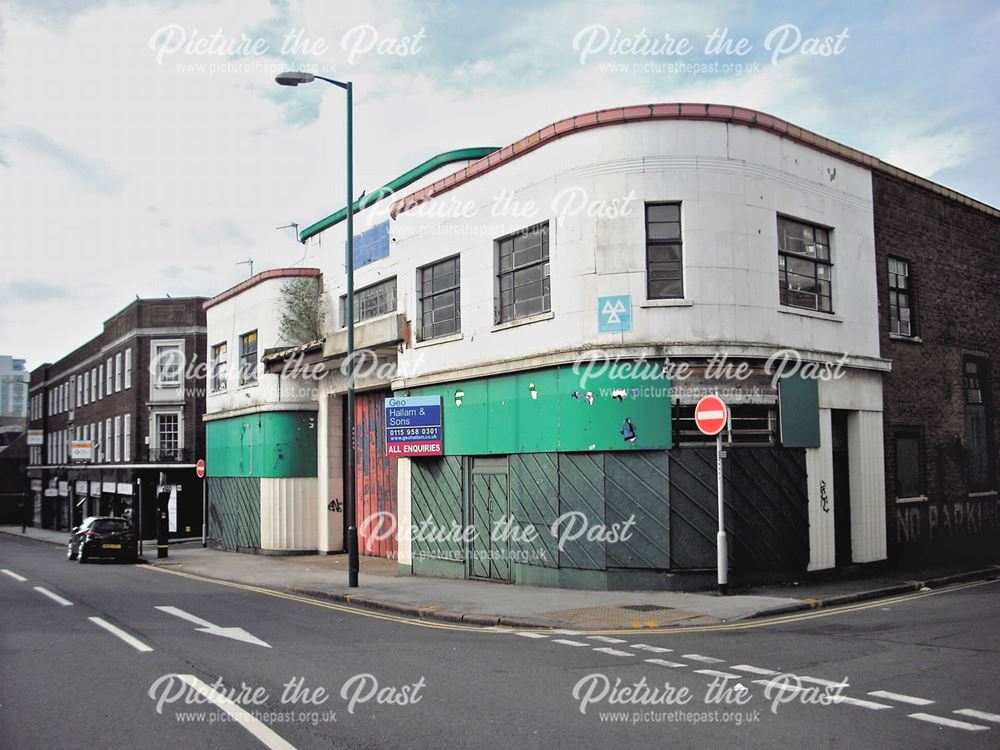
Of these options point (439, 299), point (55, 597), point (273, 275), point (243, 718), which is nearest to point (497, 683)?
point (243, 718)

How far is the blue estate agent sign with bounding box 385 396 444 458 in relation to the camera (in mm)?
18625

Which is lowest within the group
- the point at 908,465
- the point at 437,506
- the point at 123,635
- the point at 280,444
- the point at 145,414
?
the point at 123,635

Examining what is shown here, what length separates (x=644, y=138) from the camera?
15242mm

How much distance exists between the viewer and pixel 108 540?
27.1 m

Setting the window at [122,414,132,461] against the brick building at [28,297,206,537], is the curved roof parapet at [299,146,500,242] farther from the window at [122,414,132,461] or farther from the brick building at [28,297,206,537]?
the window at [122,414,132,461]

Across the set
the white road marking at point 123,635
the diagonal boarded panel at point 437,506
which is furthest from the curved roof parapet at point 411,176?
the white road marking at point 123,635

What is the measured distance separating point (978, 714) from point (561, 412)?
9.30m

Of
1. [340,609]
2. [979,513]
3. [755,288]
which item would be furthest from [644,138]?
[979,513]

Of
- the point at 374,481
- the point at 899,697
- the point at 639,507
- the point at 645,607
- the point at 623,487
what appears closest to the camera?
the point at 899,697

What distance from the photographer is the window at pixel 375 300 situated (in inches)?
856

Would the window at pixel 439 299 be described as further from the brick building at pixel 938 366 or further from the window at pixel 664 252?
the brick building at pixel 938 366

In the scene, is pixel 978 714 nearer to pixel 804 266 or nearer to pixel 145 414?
pixel 804 266

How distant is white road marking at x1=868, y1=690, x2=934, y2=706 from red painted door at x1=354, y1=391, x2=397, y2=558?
16.5 m

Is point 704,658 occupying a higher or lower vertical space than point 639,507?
lower
